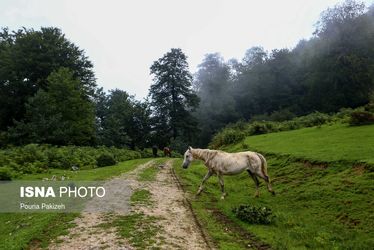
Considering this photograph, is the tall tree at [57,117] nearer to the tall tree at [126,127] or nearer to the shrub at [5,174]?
the tall tree at [126,127]

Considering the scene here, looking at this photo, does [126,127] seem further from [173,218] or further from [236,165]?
[173,218]

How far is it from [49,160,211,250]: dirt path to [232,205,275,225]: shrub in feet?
6.09

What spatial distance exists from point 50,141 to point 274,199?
31.4 meters

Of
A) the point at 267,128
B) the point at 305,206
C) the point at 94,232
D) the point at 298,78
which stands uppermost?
the point at 298,78

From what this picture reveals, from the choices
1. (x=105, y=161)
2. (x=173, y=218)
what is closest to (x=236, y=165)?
(x=173, y=218)

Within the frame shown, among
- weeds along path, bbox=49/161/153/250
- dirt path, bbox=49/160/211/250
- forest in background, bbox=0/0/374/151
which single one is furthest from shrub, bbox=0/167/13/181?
forest in background, bbox=0/0/374/151

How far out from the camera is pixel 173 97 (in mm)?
72812

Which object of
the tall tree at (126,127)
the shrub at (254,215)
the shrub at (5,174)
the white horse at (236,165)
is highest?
the tall tree at (126,127)

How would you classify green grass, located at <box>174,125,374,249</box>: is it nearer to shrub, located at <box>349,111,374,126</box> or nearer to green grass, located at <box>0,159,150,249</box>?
green grass, located at <box>0,159,150,249</box>

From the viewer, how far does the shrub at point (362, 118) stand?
2828 centimetres

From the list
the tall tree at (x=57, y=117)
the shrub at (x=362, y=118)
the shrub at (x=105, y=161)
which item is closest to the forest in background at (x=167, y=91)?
the tall tree at (x=57, y=117)

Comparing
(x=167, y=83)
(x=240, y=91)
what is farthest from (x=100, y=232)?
(x=240, y=91)

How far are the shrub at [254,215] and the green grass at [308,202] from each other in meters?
0.23

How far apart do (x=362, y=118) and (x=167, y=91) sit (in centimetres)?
4848
